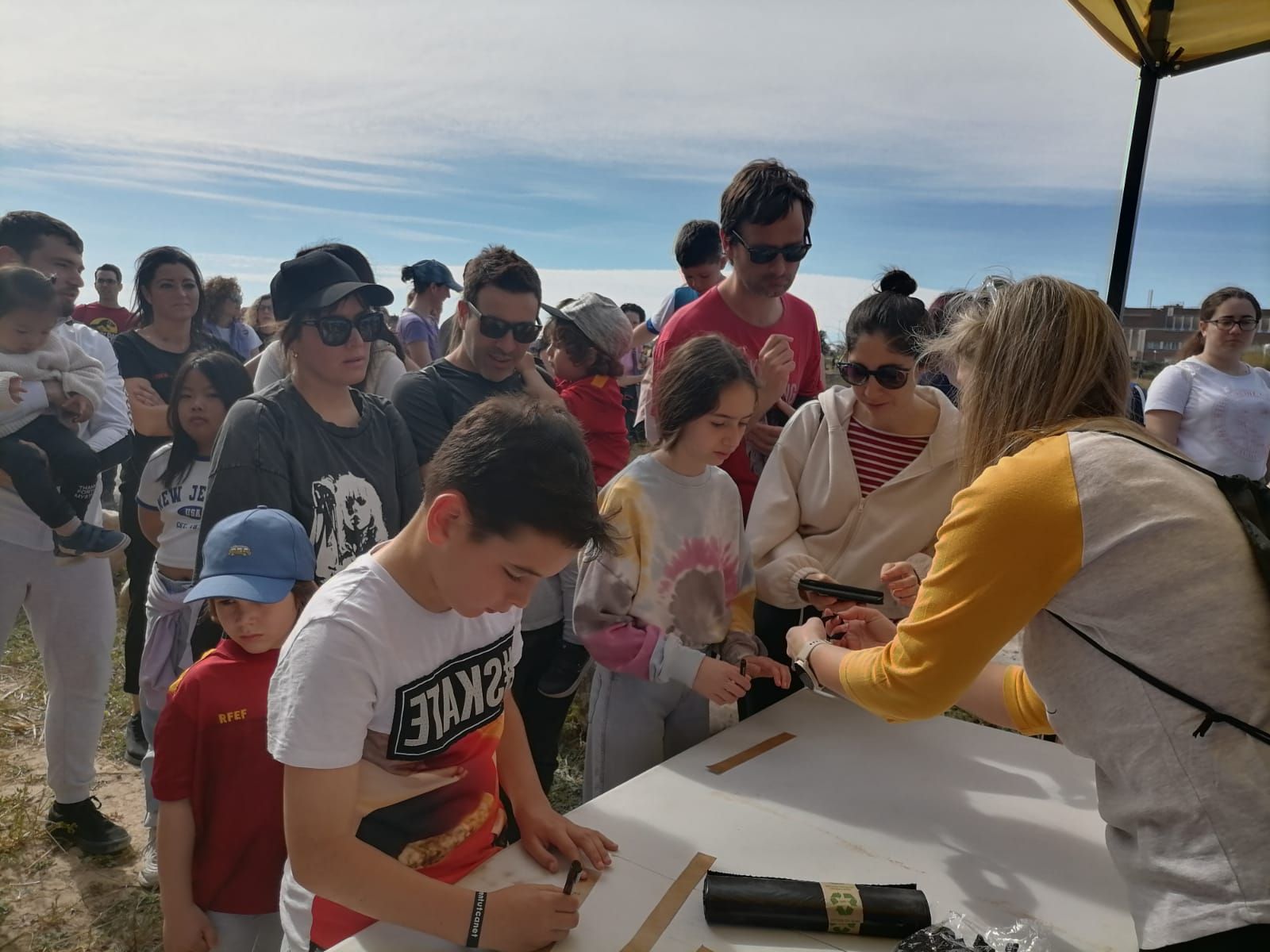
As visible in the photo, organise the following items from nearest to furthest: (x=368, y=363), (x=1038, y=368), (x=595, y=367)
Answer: (x=1038, y=368)
(x=368, y=363)
(x=595, y=367)

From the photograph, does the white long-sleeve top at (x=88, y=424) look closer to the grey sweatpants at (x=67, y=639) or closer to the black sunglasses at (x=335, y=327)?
the grey sweatpants at (x=67, y=639)

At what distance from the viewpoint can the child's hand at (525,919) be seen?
114 centimetres

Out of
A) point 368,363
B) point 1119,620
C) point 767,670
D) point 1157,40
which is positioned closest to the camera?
point 1119,620

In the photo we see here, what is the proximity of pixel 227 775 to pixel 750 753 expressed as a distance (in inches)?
42.6

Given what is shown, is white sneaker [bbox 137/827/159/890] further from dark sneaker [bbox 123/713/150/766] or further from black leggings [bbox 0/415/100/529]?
black leggings [bbox 0/415/100/529]

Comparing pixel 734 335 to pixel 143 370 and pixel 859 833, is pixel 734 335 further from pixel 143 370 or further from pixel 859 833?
pixel 143 370

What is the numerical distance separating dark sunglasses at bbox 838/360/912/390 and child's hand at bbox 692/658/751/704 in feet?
2.88

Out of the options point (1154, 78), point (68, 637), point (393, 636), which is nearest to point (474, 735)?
point (393, 636)

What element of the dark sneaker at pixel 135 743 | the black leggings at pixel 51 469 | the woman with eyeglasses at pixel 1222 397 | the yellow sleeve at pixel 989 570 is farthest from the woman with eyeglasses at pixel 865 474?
the woman with eyeglasses at pixel 1222 397

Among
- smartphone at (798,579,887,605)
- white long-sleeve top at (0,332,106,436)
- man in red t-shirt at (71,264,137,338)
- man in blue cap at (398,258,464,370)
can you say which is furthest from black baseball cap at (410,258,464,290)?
smartphone at (798,579,887,605)

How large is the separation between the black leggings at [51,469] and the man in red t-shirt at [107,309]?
2067mm

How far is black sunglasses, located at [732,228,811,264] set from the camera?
2.55 meters

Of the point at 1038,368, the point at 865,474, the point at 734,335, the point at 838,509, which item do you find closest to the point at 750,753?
the point at 838,509

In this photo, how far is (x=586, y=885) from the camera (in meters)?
1.31
